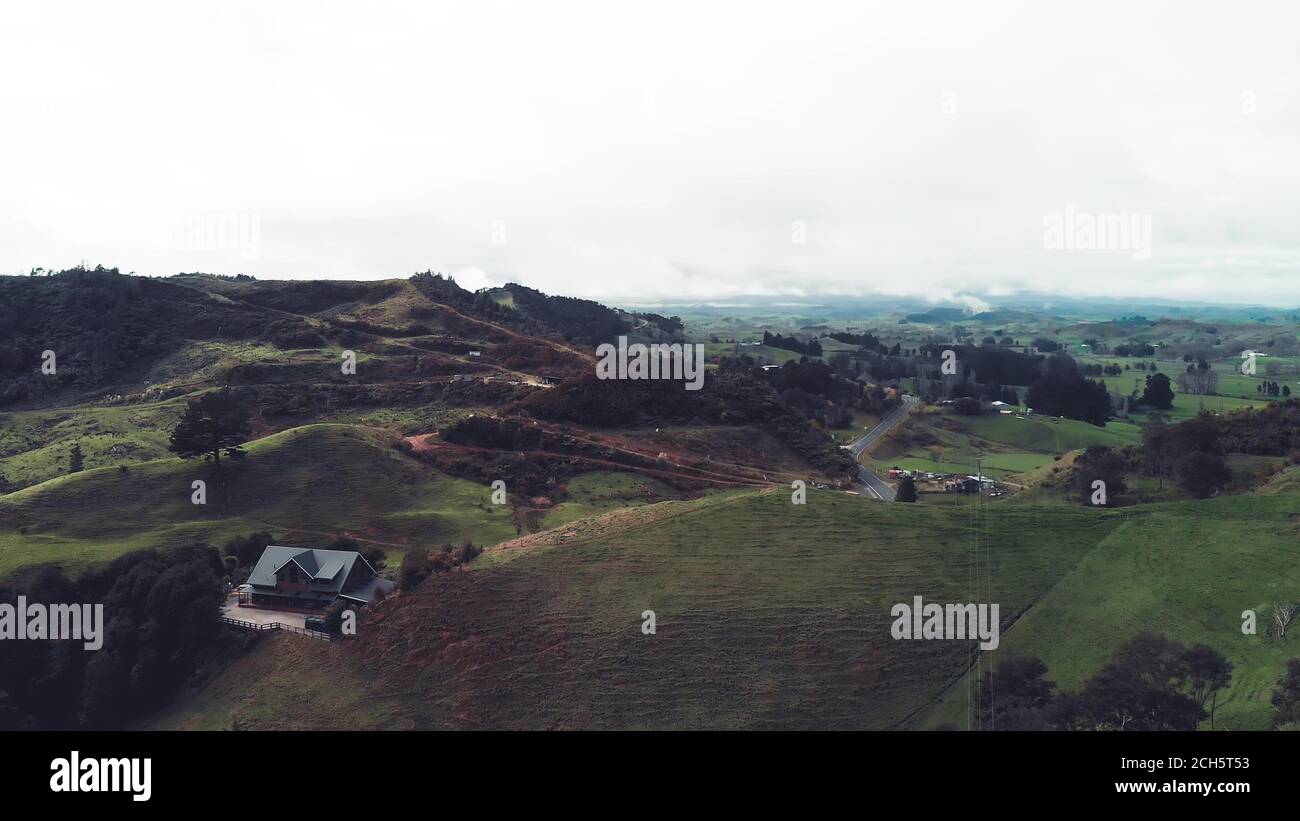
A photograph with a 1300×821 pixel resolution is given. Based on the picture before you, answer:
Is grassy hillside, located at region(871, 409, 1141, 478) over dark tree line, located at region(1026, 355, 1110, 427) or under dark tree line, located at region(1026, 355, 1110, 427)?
under

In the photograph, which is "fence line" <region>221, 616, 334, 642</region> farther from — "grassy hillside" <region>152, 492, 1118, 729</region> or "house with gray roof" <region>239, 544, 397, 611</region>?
"house with gray roof" <region>239, 544, 397, 611</region>

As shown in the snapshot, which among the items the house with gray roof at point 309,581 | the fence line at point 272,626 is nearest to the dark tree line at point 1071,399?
the house with gray roof at point 309,581

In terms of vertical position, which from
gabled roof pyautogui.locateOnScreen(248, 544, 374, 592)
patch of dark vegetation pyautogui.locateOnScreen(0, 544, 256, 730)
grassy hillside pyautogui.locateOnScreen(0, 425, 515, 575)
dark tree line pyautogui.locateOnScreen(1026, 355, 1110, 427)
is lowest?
patch of dark vegetation pyautogui.locateOnScreen(0, 544, 256, 730)

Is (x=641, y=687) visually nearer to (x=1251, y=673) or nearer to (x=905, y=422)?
(x=1251, y=673)

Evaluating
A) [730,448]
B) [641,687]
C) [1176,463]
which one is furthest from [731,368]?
[641,687]

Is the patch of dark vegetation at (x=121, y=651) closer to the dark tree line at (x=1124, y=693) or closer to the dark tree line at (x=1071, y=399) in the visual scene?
the dark tree line at (x=1124, y=693)

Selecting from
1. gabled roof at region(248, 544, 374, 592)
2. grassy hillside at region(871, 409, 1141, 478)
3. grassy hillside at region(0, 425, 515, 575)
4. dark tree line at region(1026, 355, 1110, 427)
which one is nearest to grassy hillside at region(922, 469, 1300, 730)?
grassy hillside at region(871, 409, 1141, 478)

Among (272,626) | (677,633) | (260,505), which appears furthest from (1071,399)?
(272,626)
